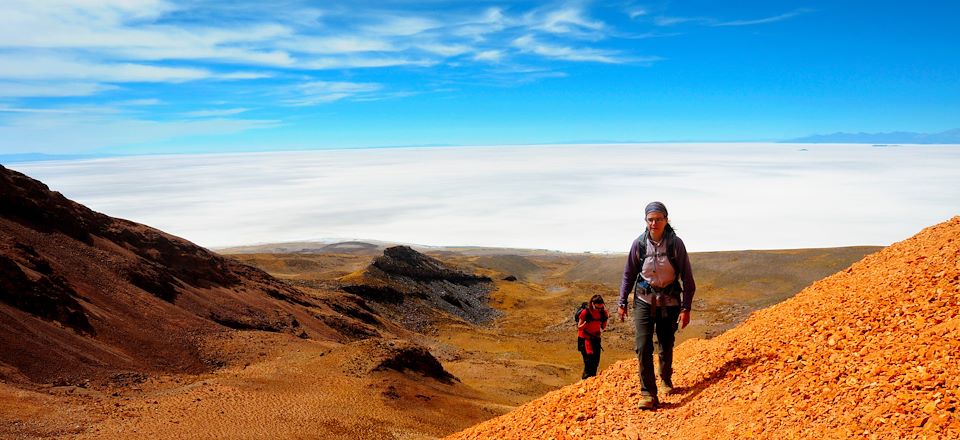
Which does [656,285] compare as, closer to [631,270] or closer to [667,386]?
[631,270]

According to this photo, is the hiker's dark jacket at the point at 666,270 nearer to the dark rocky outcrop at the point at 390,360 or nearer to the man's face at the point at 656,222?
the man's face at the point at 656,222

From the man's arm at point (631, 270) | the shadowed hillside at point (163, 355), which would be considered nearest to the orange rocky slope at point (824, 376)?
the man's arm at point (631, 270)

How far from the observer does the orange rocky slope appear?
4.42 meters

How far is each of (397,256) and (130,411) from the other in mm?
29500

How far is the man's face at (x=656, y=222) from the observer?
565 centimetres

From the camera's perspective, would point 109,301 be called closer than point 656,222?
No

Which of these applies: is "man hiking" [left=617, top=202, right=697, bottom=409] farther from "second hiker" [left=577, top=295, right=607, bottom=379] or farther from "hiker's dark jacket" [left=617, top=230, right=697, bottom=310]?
"second hiker" [left=577, top=295, right=607, bottom=379]

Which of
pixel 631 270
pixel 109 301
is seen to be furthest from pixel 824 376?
pixel 109 301

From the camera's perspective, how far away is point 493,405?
44.8ft

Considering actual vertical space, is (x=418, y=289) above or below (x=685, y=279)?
below

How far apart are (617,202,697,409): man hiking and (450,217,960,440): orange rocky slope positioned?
54cm

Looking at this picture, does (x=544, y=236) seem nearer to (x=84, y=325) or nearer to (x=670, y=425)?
(x=84, y=325)

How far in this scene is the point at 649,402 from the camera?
6.10 meters

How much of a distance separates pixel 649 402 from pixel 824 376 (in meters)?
1.64
